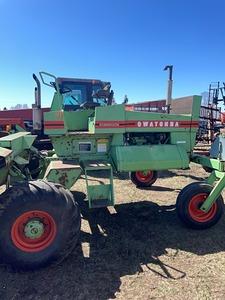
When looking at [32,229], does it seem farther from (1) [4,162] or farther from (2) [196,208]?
(2) [196,208]

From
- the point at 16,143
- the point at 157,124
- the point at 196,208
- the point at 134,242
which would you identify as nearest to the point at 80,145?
the point at 16,143

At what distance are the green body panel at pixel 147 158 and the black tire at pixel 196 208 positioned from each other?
0.58 meters

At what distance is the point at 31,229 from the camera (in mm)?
3537

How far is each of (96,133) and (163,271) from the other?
95.8 inches

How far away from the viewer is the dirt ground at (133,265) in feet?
10.3

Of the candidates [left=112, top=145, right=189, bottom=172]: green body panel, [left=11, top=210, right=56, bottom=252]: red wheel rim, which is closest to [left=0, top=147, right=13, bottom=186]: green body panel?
[left=11, top=210, right=56, bottom=252]: red wheel rim

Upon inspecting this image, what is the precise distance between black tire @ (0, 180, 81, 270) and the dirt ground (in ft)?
0.60

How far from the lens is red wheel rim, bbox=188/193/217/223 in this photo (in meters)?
4.72

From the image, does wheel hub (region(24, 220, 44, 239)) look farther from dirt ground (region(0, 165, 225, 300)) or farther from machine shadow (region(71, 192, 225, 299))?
machine shadow (region(71, 192, 225, 299))

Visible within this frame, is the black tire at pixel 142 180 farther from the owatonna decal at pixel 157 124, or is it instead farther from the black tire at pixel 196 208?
the black tire at pixel 196 208

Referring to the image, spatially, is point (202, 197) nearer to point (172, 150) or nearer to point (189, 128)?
point (172, 150)

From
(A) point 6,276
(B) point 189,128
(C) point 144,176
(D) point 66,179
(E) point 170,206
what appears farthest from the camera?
(C) point 144,176

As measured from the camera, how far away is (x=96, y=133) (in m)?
5.10

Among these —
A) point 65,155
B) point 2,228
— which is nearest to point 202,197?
point 65,155
